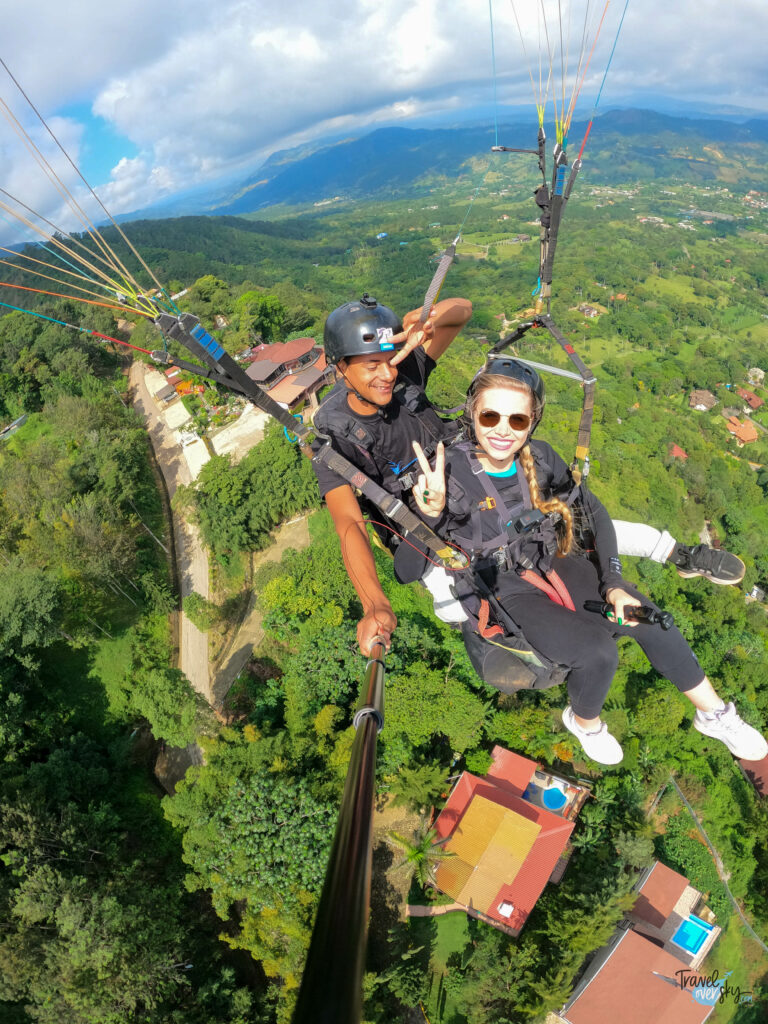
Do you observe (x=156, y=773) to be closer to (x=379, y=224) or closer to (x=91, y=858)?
(x=91, y=858)

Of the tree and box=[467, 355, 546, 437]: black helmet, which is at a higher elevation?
box=[467, 355, 546, 437]: black helmet

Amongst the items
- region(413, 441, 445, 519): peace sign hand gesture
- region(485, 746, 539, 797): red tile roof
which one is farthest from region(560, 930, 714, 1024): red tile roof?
region(413, 441, 445, 519): peace sign hand gesture

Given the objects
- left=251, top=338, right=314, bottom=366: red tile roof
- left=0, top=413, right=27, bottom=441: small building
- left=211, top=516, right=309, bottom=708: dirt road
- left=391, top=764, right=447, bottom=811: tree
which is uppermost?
left=0, top=413, right=27, bottom=441: small building

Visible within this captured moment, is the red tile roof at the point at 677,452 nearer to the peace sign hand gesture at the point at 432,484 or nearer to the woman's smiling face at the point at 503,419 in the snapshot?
the woman's smiling face at the point at 503,419

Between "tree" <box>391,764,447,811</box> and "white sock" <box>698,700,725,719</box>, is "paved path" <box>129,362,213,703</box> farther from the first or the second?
"white sock" <box>698,700,725,719</box>

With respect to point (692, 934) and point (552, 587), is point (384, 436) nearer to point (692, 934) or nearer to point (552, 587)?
point (552, 587)

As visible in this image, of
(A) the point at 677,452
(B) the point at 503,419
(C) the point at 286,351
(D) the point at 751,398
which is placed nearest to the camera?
(B) the point at 503,419

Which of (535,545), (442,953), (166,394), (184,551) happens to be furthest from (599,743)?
(166,394)
